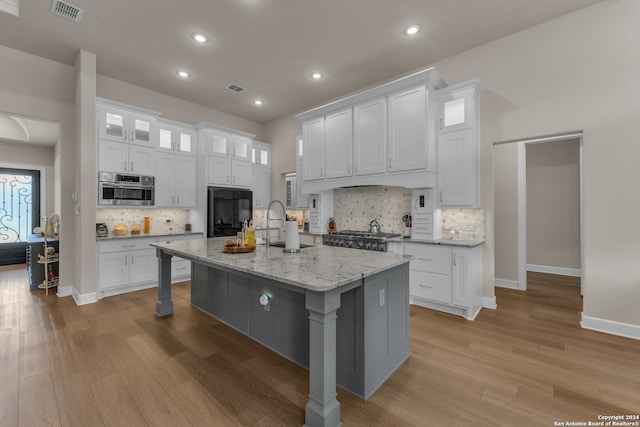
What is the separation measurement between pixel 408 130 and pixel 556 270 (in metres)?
4.46

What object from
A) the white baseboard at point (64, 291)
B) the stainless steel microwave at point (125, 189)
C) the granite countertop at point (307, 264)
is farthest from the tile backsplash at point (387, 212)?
the white baseboard at point (64, 291)

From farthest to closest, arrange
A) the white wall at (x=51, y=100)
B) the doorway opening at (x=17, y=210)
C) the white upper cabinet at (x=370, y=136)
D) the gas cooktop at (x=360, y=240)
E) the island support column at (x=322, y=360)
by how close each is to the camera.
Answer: the doorway opening at (x=17, y=210)
the white upper cabinet at (x=370, y=136)
the gas cooktop at (x=360, y=240)
the white wall at (x=51, y=100)
the island support column at (x=322, y=360)

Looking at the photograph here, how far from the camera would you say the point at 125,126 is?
4348 mm

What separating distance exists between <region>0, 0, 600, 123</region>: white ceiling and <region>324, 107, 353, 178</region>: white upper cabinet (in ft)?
2.21

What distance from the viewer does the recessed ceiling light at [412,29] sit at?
10.7 ft

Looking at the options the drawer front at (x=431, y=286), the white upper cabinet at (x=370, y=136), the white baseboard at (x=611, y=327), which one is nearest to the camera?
the white baseboard at (x=611, y=327)

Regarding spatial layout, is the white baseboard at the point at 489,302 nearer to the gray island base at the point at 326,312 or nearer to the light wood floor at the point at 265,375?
the light wood floor at the point at 265,375

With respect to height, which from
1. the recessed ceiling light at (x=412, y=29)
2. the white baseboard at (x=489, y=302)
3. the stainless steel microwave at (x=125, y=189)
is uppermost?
the recessed ceiling light at (x=412, y=29)

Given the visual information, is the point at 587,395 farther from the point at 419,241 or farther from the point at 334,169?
the point at 334,169

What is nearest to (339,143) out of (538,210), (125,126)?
(125,126)

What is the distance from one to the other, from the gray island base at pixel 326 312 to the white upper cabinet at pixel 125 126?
8.20ft

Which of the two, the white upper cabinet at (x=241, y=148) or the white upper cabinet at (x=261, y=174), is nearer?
the white upper cabinet at (x=241, y=148)

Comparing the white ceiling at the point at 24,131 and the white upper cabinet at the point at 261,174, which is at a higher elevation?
the white ceiling at the point at 24,131

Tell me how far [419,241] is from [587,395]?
2.02 meters
